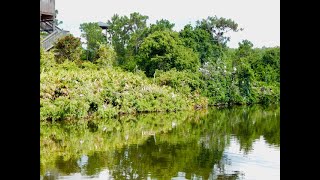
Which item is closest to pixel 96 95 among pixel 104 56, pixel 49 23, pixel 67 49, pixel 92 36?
pixel 67 49

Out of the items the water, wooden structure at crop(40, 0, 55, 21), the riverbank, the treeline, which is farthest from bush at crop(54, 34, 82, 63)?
the water

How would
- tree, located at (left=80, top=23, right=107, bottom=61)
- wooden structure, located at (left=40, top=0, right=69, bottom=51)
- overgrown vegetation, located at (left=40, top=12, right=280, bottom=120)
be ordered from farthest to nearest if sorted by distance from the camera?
tree, located at (left=80, top=23, right=107, bottom=61) → wooden structure, located at (left=40, top=0, right=69, bottom=51) → overgrown vegetation, located at (left=40, top=12, right=280, bottom=120)

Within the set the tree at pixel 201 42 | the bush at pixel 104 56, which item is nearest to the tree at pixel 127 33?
the tree at pixel 201 42

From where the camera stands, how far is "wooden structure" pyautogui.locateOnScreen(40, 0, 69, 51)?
50.5ft

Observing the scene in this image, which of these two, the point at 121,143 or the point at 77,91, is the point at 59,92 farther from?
the point at 121,143

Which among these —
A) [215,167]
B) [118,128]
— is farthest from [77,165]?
[118,128]

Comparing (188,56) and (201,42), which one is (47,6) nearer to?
(188,56)

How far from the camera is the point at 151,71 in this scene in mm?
20297

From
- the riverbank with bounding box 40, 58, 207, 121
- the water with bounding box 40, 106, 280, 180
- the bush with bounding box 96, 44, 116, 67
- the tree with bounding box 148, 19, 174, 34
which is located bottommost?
the water with bounding box 40, 106, 280, 180

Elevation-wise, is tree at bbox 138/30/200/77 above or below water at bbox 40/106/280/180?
above

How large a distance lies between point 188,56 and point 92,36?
4898 millimetres

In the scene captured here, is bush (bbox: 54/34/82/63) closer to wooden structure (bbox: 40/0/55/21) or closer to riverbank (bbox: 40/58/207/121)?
riverbank (bbox: 40/58/207/121)
